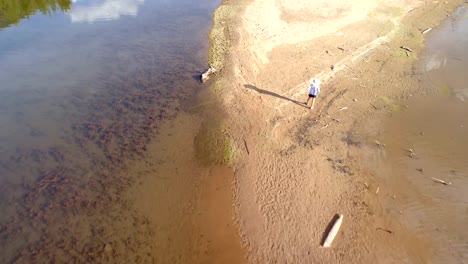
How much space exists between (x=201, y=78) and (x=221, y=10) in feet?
37.9

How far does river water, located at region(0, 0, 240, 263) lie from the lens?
12.0 metres

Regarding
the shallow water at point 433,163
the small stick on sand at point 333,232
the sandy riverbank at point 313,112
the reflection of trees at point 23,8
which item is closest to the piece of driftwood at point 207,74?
the sandy riverbank at point 313,112

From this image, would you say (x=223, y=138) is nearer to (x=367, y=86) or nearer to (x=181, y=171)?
(x=181, y=171)

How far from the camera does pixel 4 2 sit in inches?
1136

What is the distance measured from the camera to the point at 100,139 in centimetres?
1584

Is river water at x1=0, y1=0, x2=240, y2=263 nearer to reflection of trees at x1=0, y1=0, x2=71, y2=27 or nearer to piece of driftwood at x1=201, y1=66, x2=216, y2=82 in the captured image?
reflection of trees at x1=0, y1=0, x2=71, y2=27

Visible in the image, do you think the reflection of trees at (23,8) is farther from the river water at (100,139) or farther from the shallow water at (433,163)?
the shallow water at (433,163)

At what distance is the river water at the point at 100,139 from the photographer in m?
12.0

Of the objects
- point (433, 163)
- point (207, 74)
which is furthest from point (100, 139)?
point (433, 163)

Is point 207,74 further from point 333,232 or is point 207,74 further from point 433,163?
point 433,163

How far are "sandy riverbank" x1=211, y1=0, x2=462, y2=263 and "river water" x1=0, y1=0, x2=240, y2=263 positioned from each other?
217 centimetres

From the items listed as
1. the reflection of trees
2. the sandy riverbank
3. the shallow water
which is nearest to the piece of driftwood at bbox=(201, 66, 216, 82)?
the sandy riverbank

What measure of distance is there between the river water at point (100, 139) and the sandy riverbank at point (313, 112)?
217 cm

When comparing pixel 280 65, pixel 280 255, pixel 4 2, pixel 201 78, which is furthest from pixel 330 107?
pixel 4 2
